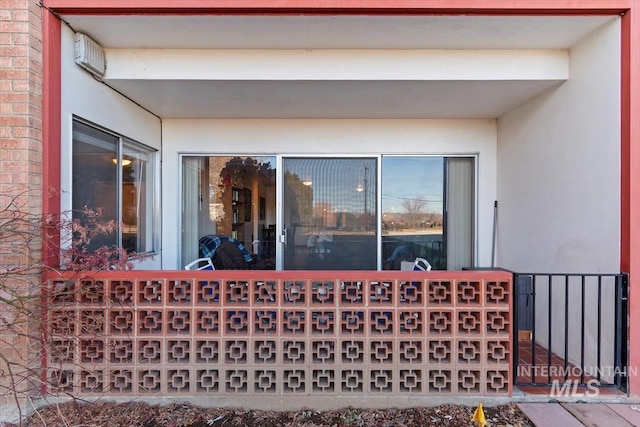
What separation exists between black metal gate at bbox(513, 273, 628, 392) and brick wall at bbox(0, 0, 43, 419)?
3.57m

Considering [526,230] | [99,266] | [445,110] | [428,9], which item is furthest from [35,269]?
[526,230]

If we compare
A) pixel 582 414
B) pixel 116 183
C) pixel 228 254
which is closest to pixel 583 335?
pixel 582 414

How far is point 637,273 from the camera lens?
245 centimetres

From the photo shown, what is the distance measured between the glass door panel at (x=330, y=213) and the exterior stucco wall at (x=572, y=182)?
1714 mm

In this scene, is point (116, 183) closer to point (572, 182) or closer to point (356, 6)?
point (356, 6)

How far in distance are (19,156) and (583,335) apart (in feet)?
14.6

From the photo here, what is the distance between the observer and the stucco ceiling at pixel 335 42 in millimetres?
2615

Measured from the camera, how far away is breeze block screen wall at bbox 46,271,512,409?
2543mm

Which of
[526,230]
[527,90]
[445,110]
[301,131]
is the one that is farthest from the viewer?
[301,131]

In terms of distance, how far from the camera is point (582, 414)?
7.80 feet

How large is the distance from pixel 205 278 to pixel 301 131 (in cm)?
248

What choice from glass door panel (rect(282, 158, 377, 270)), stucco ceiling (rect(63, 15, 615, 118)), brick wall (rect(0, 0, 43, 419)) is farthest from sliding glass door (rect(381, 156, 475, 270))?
brick wall (rect(0, 0, 43, 419))

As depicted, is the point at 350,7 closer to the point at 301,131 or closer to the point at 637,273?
the point at 301,131

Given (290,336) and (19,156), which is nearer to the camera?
(19,156)
